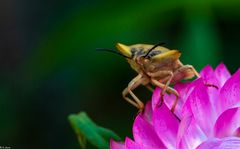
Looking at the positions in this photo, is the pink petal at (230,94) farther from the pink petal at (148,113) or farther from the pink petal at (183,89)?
the pink petal at (148,113)

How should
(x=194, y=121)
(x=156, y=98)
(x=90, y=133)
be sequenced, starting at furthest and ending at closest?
(x=90, y=133) < (x=156, y=98) < (x=194, y=121)

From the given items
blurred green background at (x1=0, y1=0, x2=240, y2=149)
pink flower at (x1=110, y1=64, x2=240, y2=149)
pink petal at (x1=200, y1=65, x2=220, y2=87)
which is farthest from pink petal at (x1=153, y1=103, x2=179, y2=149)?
blurred green background at (x1=0, y1=0, x2=240, y2=149)

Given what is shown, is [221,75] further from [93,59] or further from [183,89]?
[93,59]

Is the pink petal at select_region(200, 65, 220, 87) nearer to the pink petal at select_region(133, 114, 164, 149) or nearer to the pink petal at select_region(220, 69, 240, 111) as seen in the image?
the pink petal at select_region(220, 69, 240, 111)

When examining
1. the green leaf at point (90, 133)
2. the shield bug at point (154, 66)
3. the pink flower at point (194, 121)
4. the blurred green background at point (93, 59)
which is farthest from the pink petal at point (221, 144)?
the blurred green background at point (93, 59)

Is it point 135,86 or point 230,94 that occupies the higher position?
point 135,86

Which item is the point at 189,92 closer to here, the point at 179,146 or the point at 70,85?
the point at 179,146

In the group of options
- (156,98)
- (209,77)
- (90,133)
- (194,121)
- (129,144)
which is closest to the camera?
(129,144)

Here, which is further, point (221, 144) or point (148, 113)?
point (148, 113)

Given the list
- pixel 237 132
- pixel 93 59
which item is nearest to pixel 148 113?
pixel 237 132
